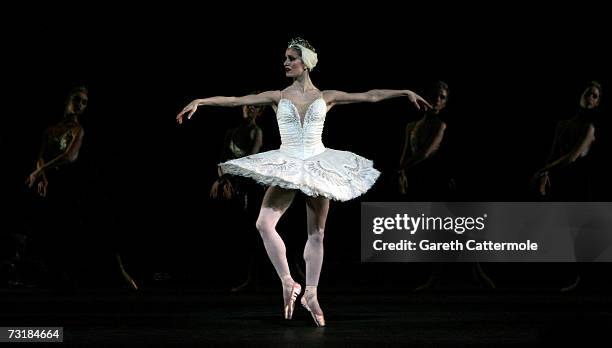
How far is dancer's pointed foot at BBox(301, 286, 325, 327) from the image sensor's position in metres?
5.49

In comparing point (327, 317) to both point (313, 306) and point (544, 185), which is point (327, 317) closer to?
point (313, 306)

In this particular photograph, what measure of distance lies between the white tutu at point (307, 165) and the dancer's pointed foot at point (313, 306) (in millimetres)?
459

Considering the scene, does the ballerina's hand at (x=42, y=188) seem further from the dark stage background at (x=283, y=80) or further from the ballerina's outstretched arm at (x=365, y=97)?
the ballerina's outstretched arm at (x=365, y=97)

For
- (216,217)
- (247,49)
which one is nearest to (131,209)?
(216,217)

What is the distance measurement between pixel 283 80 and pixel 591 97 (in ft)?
8.61

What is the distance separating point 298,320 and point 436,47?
13.1 ft

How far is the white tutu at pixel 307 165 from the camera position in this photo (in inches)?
219

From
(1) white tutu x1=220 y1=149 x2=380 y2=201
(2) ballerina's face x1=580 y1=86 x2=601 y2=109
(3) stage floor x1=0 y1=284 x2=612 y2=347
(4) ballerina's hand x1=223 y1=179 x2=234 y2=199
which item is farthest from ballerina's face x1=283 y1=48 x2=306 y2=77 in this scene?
(2) ballerina's face x1=580 y1=86 x2=601 y2=109

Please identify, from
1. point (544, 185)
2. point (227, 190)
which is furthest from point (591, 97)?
point (227, 190)

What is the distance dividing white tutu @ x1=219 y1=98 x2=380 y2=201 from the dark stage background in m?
3.33

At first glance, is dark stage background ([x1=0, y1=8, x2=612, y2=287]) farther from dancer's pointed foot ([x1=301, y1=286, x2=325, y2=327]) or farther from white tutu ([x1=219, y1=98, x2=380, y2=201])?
dancer's pointed foot ([x1=301, y1=286, x2=325, y2=327])

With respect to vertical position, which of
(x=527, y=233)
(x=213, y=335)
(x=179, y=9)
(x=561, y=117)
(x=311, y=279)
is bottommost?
(x=213, y=335)

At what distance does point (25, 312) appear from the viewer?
6215mm

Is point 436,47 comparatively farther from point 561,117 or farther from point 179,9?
point 179,9
